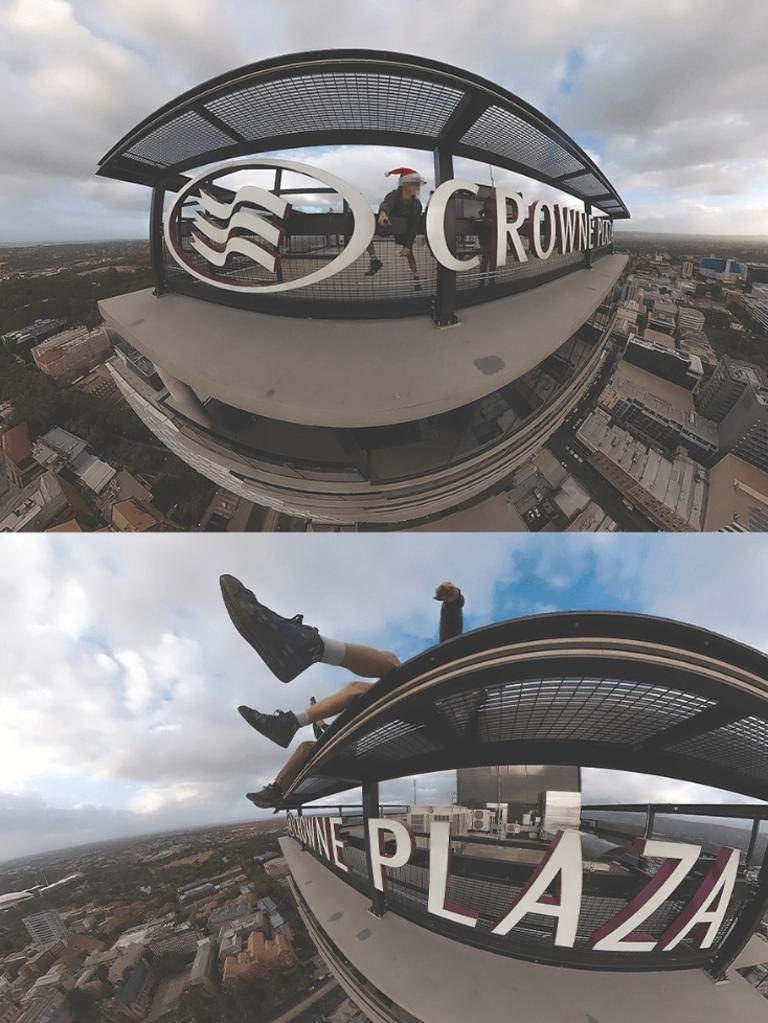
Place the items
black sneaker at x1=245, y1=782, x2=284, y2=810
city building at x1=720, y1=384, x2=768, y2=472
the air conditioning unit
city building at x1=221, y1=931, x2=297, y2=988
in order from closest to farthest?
1. the air conditioning unit
2. black sneaker at x1=245, y1=782, x2=284, y2=810
3. city building at x1=221, y1=931, x2=297, y2=988
4. city building at x1=720, y1=384, x2=768, y2=472

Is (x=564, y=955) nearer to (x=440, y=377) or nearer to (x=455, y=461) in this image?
(x=455, y=461)

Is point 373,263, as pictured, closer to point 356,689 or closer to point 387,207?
point 387,207

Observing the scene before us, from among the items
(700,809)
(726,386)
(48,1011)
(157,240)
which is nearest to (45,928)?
(48,1011)

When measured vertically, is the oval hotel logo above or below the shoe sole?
above

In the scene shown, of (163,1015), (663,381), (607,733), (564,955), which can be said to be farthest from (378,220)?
(163,1015)

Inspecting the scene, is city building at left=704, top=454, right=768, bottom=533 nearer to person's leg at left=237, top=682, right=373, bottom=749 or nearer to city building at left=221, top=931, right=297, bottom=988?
person's leg at left=237, top=682, right=373, bottom=749

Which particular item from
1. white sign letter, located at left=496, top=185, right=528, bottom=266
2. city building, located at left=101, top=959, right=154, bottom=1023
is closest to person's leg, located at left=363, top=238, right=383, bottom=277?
white sign letter, located at left=496, top=185, right=528, bottom=266

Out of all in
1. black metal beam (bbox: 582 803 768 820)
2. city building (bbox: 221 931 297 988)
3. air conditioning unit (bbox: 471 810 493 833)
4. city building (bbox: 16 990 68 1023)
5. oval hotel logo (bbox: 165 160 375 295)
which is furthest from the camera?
city building (bbox: 221 931 297 988)
